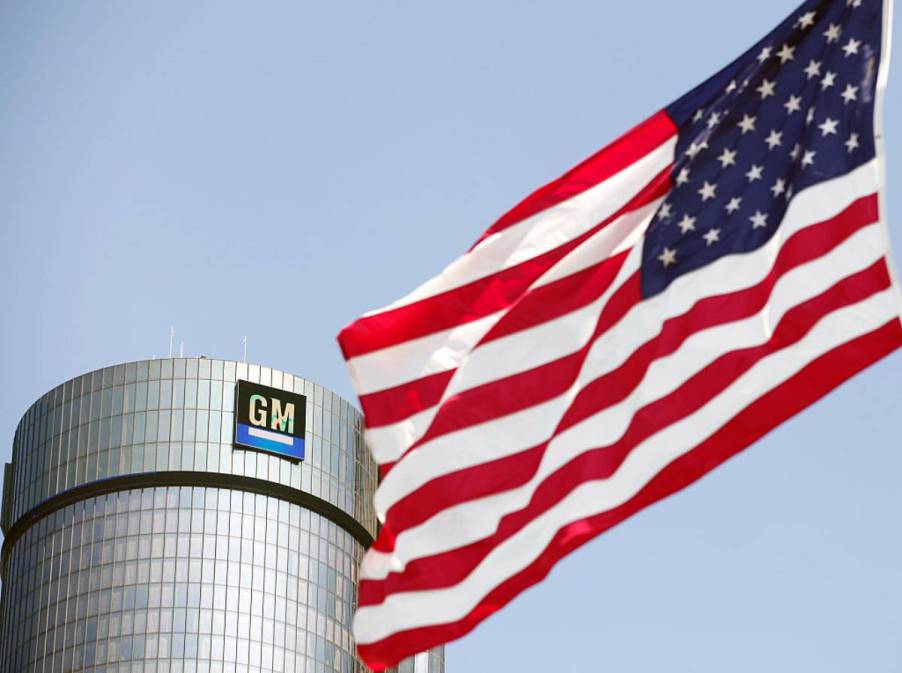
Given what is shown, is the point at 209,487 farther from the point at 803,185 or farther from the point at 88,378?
the point at 803,185

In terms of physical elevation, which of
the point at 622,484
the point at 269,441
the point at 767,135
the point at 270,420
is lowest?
the point at 622,484

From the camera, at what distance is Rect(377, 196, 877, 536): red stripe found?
22.3 m

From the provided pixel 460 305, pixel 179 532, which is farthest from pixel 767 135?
pixel 179 532

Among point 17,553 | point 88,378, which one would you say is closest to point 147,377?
point 88,378

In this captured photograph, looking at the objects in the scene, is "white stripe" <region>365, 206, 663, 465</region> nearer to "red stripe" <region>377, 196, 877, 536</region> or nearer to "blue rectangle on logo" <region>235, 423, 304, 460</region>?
"red stripe" <region>377, 196, 877, 536</region>

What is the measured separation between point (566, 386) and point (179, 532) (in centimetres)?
13728

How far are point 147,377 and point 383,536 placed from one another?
14239 centimetres

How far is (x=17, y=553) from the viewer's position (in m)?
163

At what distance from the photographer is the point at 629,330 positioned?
74.9ft

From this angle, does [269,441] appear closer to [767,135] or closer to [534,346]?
[534,346]

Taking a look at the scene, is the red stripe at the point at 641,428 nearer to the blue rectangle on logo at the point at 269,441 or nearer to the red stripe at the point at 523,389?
the red stripe at the point at 523,389

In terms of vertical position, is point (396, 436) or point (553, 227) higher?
point (553, 227)

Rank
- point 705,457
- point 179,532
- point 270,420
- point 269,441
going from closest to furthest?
1. point 705,457
2. point 179,532
3. point 269,441
4. point 270,420

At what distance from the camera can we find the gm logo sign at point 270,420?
526 feet
